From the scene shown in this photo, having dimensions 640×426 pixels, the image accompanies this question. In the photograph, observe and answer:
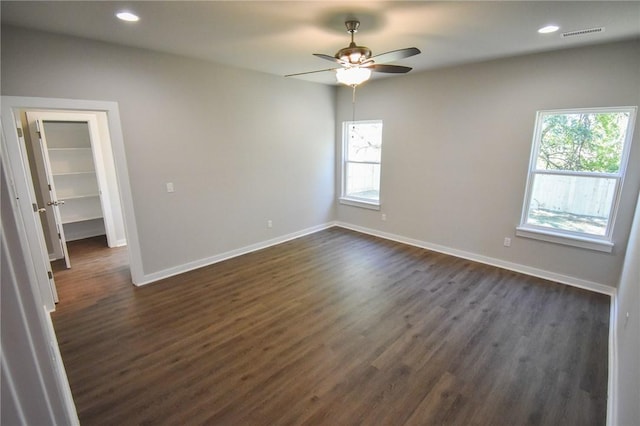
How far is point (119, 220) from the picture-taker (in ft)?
17.4

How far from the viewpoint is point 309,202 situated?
5.79 metres

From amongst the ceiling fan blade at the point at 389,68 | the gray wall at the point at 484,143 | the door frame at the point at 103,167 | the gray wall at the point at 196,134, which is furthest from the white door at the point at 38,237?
the gray wall at the point at 484,143

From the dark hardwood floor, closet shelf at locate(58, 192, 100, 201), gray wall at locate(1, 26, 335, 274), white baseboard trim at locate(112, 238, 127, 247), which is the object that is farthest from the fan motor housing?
closet shelf at locate(58, 192, 100, 201)

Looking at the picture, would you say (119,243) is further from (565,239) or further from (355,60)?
(565,239)

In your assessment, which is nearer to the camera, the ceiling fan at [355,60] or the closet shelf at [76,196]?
the ceiling fan at [355,60]

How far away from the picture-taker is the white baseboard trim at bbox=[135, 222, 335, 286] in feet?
12.9

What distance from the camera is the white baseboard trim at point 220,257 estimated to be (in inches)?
155

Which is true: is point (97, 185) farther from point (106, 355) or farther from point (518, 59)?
point (518, 59)

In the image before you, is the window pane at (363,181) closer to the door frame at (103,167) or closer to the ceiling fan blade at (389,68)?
the ceiling fan blade at (389,68)

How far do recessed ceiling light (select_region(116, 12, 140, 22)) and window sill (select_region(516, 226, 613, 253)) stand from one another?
4793 millimetres

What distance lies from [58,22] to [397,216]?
483 centimetres

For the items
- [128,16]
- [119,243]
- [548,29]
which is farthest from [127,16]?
[119,243]

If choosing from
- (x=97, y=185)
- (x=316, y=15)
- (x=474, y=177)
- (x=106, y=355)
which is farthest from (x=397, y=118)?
(x=97, y=185)

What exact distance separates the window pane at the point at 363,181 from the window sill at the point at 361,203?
0.40ft
